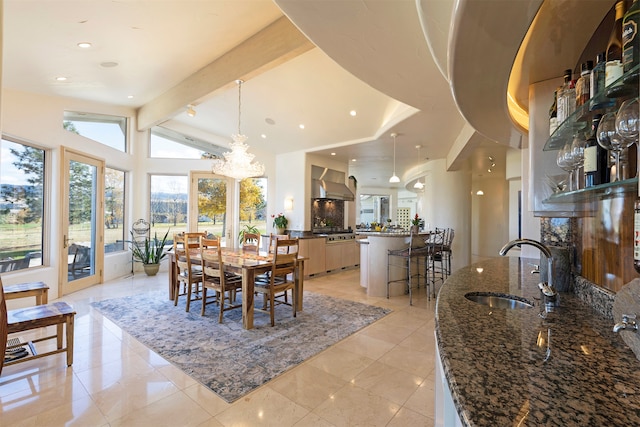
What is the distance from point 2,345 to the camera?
89.3 inches

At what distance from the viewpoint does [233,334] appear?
3502 millimetres

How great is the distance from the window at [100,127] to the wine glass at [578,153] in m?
6.73

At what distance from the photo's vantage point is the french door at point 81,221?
16.7 ft

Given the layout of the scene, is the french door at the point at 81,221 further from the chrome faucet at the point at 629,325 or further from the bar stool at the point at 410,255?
the chrome faucet at the point at 629,325

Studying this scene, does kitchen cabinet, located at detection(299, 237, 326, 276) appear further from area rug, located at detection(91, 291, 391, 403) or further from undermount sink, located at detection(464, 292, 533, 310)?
undermount sink, located at detection(464, 292, 533, 310)

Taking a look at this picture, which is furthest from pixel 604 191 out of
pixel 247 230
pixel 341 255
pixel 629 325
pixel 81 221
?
pixel 247 230

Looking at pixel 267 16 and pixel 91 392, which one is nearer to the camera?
pixel 91 392

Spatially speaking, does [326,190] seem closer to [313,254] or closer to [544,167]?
[313,254]

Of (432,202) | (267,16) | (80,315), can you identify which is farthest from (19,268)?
(432,202)

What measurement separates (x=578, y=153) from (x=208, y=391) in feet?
9.14

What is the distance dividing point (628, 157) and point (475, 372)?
86cm

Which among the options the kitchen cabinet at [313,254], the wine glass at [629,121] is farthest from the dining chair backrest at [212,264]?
the wine glass at [629,121]

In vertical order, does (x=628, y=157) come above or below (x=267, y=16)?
below

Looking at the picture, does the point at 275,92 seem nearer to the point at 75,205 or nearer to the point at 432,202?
the point at 75,205
